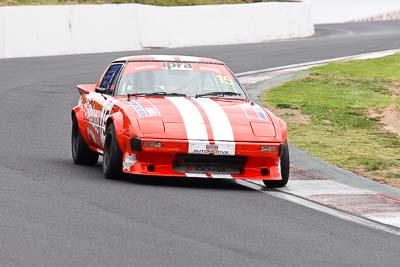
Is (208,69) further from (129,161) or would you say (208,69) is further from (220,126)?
(129,161)

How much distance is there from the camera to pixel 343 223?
365 inches

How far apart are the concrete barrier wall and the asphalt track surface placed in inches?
652

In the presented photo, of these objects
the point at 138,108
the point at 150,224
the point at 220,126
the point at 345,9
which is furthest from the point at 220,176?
the point at 345,9

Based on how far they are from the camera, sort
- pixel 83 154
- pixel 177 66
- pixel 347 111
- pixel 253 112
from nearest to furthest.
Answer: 1. pixel 253 112
2. pixel 177 66
3. pixel 83 154
4. pixel 347 111

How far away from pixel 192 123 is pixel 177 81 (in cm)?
124

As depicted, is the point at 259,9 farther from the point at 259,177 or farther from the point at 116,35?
the point at 259,177

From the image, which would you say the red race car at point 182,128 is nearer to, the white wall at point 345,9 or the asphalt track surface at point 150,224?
the asphalt track surface at point 150,224

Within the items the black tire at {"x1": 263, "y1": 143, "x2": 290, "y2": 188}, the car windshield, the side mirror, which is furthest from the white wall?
the black tire at {"x1": 263, "y1": 143, "x2": 290, "y2": 188}

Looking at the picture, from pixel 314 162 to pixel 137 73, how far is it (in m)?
2.40

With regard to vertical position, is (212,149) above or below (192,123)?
below

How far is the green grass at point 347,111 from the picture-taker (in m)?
14.0

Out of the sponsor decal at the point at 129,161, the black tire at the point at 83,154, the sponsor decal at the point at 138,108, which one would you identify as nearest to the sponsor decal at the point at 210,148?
the sponsor decal at the point at 129,161

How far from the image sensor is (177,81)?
1230cm

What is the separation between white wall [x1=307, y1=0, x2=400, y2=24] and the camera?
197 feet
